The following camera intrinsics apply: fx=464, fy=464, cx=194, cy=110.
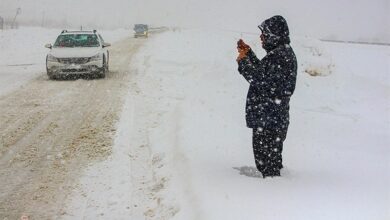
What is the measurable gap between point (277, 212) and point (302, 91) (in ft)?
42.5

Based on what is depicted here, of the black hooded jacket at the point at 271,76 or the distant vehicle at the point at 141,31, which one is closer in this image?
the black hooded jacket at the point at 271,76

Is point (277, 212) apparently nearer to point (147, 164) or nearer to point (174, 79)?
point (147, 164)

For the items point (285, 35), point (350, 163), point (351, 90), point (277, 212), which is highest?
point (285, 35)

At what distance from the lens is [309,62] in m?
21.3

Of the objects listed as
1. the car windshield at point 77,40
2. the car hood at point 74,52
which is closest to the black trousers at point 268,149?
the car hood at point 74,52

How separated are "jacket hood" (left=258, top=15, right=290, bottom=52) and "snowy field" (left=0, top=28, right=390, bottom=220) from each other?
1.62 metres

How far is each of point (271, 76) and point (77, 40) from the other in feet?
41.0

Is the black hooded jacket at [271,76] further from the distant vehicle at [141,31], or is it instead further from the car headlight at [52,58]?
the distant vehicle at [141,31]

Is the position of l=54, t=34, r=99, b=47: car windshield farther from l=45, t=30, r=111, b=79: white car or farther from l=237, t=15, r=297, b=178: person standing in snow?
l=237, t=15, r=297, b=178: person standing in snow

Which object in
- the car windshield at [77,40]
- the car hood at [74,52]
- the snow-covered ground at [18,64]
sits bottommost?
the snow-covered ground at [18,64]

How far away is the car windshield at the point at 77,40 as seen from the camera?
16.2 m

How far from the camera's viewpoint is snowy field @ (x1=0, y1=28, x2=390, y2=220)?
480cm

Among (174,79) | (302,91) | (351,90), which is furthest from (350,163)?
(351,90)

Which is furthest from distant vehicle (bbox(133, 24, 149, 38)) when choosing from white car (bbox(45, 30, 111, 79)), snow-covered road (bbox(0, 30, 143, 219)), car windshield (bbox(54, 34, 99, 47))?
snow-covered road (bbox(0, 30, 143, 219))
